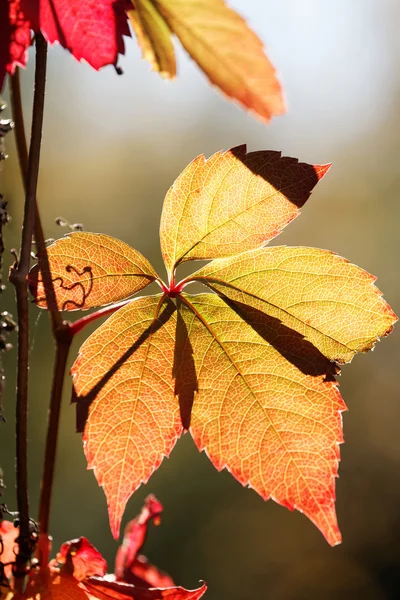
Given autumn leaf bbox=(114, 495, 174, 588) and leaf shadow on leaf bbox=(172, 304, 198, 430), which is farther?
autumn leaf bbox=(114, 495, 174, 588)

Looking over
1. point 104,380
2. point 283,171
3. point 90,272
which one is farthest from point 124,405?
point 283,171

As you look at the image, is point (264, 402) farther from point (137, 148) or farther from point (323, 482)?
point (137, 148)

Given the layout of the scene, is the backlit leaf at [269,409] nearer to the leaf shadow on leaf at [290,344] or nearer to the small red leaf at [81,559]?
the leaf shadow on leaf at [290,344]

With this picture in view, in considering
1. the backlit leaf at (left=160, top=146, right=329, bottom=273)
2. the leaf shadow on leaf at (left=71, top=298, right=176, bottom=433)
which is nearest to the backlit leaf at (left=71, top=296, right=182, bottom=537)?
the leaf shadow on leaf at (left=71, top=298, right=176, bottom=433)

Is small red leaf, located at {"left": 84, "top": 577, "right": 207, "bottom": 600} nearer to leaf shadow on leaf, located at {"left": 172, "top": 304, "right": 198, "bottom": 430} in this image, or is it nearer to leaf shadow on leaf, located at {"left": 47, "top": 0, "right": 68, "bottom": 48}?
leaf shadow on leaf, located at {"left": 172, "top": 304, "right": 198, "bottom": 430}

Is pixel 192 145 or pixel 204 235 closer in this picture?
pixel 204 235

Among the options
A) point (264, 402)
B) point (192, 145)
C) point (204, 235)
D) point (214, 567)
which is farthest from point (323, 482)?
point (192, 145)

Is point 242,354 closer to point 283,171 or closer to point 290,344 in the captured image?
point 290,344
